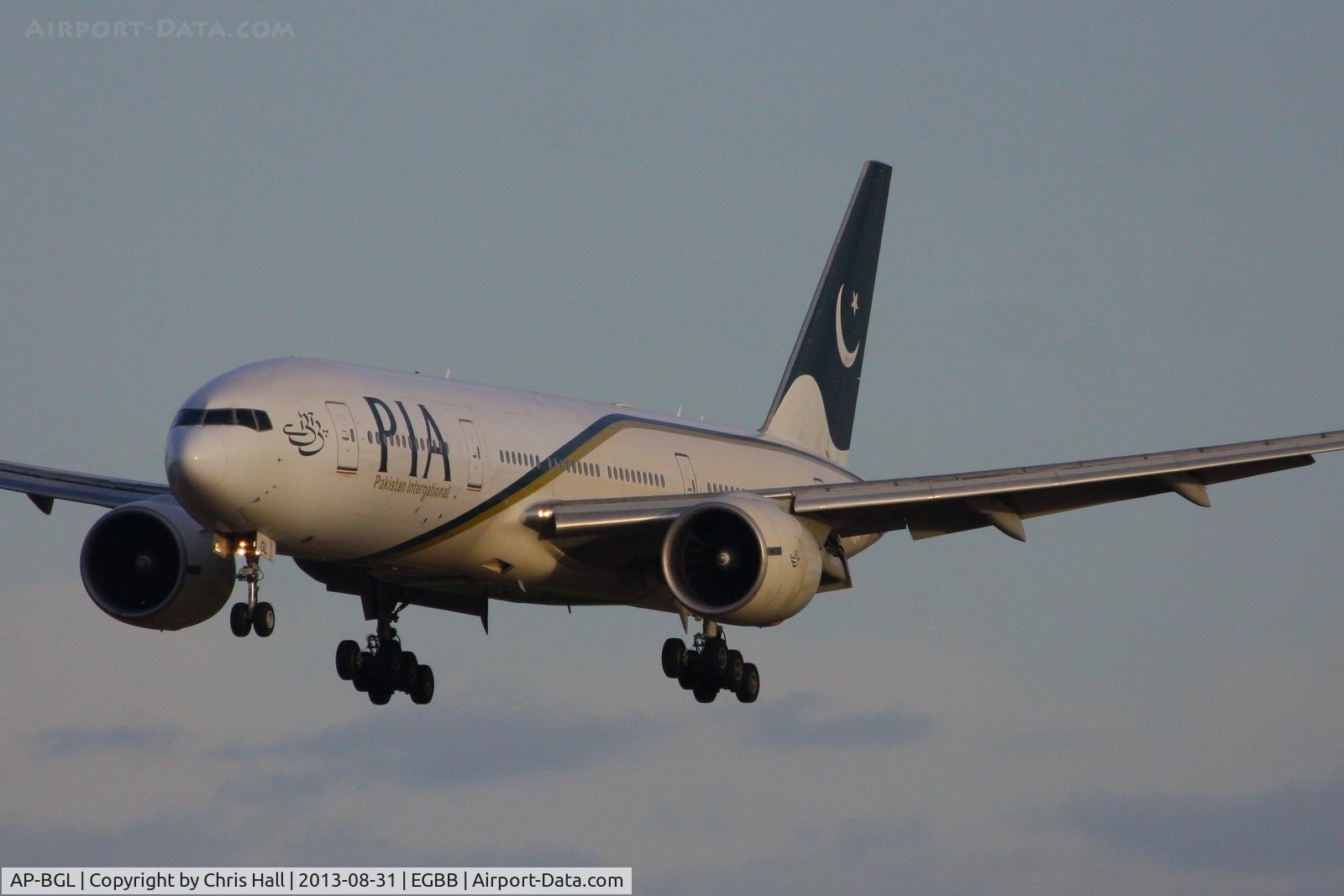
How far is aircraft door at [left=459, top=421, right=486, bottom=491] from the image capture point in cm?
4094

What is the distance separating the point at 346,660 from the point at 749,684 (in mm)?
8117

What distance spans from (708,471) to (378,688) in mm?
8315

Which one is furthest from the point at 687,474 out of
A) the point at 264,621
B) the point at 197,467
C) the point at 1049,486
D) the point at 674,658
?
the point at 197,467

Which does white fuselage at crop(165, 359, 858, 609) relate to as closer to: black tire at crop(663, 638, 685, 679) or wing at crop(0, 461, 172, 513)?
black tire at crop(663, 638, 685, 679)

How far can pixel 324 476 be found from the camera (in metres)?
37.9

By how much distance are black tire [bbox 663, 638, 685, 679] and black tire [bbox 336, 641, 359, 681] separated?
621 cm

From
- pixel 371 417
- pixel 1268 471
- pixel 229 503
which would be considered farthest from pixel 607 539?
pixel 1268 471

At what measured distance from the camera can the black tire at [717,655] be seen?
4647cm

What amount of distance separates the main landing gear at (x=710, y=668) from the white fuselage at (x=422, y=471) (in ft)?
3.80

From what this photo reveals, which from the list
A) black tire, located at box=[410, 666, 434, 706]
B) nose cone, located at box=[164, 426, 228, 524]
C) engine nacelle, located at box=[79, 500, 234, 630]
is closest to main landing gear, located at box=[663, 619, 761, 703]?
black tire, located at box=[410, 666, 434, 706]

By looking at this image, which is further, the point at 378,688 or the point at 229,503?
the point at 378,688

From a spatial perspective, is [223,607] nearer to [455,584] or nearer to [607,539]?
[455,584]

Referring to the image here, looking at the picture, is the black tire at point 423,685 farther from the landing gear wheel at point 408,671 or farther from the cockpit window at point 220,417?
the cockpit window at point 220,417

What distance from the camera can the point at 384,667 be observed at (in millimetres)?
46344
